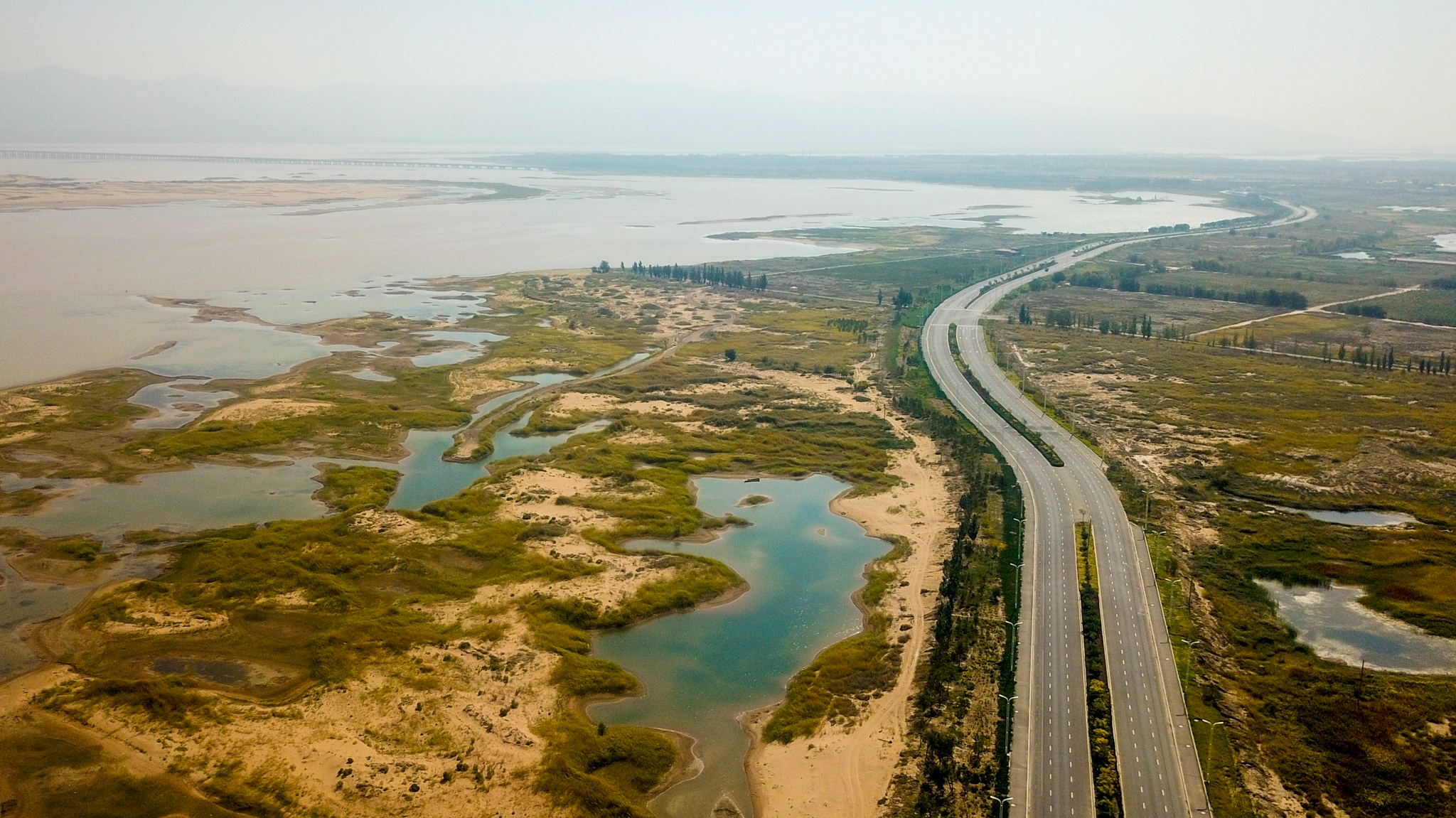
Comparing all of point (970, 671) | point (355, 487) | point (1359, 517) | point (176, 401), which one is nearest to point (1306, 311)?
point (1359, 517)

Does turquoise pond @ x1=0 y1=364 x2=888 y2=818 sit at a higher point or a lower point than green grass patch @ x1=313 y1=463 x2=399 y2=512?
lower

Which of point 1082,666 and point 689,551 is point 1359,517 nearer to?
point 1082,666

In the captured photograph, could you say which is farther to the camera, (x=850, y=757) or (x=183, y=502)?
(x=183, y=502)

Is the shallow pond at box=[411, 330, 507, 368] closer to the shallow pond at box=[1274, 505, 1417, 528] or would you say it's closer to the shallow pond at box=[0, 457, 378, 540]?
the shallow pond at box=[0, 457, 378, 540]

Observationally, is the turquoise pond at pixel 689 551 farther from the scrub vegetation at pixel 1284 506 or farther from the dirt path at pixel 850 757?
the scrub vegetation at pixel 1284 506

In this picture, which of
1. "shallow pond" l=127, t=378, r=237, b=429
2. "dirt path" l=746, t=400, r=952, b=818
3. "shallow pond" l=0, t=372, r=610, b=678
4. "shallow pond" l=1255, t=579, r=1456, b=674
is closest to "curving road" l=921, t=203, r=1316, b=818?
"dirt path" l=746, t=400, r=952, b=818

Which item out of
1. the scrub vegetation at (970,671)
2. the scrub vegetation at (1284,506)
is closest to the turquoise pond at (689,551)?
the scrub vegetation at (970,671)
